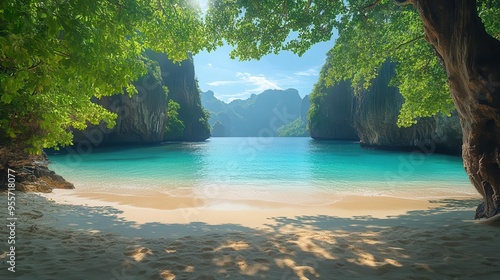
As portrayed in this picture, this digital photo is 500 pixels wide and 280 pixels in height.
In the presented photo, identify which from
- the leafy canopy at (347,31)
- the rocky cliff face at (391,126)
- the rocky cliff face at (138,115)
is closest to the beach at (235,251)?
the leafy canopy at (347,31)

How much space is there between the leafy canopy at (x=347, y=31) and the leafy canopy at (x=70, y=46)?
1.55 metres

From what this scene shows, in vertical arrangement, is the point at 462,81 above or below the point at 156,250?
above

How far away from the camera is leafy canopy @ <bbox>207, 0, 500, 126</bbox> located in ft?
27.6

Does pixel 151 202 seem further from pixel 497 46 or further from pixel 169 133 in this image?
pixel 169 133

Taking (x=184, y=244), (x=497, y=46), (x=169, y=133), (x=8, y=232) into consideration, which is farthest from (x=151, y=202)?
(x=169, y=133)

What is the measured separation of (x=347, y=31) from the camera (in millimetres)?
9195

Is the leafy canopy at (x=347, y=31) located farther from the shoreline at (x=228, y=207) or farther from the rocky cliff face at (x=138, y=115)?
the rocky cliff face at (x=138, y=115)

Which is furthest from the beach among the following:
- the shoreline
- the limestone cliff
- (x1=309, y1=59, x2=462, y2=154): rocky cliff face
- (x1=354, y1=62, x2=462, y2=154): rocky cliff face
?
the limestone cliff

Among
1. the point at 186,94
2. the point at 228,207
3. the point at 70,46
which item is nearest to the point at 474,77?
the point at 70,46

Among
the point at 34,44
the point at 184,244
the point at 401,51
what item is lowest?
the point at 184,244

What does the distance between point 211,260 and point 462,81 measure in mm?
6225

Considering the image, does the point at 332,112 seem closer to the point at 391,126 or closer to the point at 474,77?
the point at 391,126

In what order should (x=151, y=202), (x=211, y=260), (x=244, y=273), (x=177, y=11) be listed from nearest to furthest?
1. (x=244, y=273)
2. (x=211, y=260)
3. (x=177, y=11)
4. (x=151, y=202)

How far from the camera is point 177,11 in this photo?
7848 millimetres
